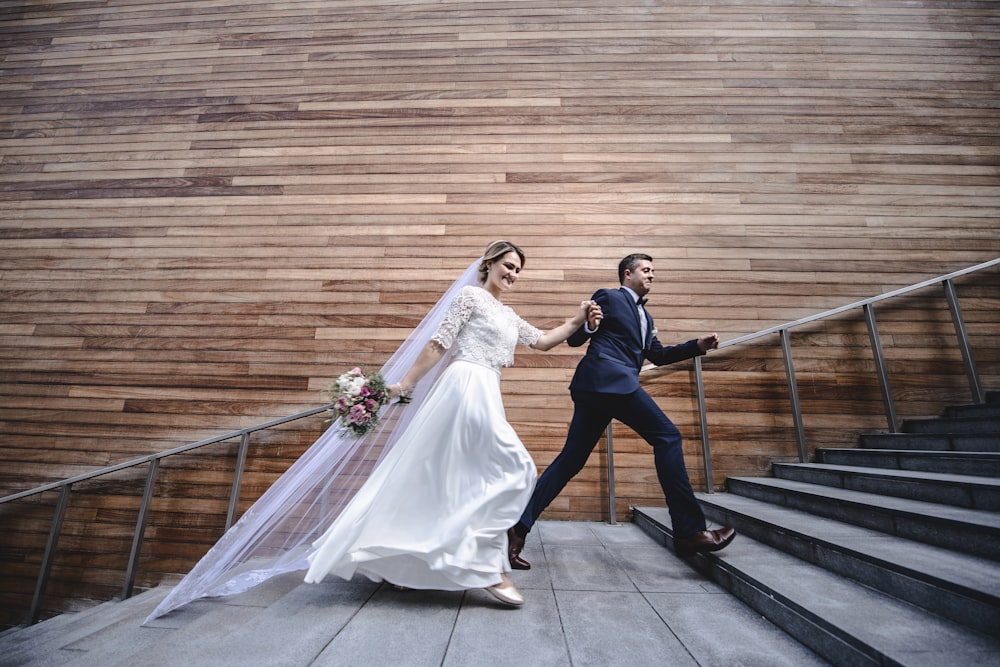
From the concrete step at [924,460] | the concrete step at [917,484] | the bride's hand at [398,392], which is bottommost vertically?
the concrete step at [917,484]

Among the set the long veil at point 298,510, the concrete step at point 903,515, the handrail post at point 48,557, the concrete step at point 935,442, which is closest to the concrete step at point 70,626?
the handrail post at point 48,557

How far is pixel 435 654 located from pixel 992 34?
6.40 meters

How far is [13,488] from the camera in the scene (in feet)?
10.4

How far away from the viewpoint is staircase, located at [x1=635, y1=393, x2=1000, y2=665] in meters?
1.04

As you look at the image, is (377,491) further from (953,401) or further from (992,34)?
(992,34)

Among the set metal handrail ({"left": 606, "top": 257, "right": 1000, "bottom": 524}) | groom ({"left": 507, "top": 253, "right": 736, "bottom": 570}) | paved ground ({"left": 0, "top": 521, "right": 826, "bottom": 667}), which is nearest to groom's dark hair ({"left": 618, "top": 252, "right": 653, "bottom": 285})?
groom ({"left": 507, "top": 253, "right": 736, "bottom": 570})

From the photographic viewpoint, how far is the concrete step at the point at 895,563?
107 centimetres

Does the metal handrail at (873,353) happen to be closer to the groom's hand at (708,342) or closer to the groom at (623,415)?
the groom's hand at (708,342)

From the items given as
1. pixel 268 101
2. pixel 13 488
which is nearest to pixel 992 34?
pixel 268 101

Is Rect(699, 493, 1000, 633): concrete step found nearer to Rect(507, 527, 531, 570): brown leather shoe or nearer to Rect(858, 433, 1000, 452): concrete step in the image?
Rect(858, 433, 1000, 452): concrete step

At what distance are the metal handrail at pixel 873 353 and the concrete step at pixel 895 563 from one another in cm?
90

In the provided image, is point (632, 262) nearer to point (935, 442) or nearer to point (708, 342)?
point (708, 342)

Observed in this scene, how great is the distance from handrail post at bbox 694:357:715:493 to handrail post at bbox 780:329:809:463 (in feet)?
1.84

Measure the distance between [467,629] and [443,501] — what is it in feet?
1.28
